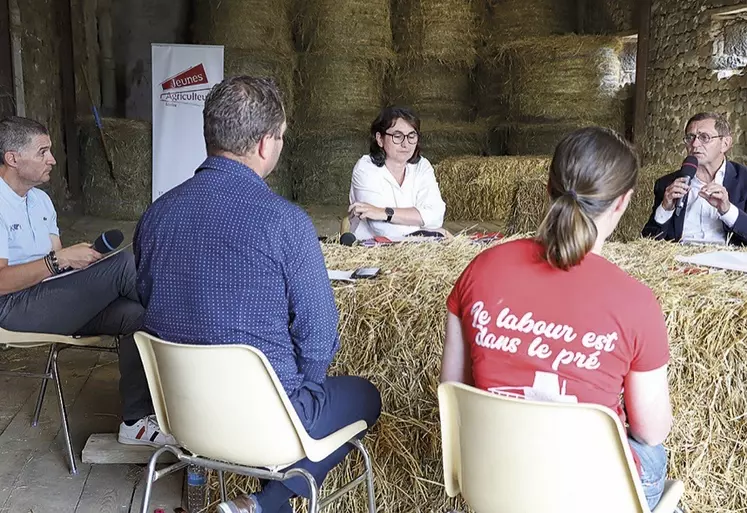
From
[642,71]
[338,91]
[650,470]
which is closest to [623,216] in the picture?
[642,71]

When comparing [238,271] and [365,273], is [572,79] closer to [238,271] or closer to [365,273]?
[365,273]

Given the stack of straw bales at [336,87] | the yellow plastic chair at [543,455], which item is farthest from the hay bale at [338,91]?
the yellow plastic chair at [543,455]

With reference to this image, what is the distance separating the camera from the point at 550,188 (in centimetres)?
126

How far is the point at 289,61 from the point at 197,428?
220 inches

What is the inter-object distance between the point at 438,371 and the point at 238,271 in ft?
1.91

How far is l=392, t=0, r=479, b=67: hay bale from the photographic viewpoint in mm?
6629

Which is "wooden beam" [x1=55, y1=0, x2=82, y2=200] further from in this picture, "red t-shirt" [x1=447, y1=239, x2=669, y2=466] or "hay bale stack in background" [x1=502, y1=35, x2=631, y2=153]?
"red t-shirt" [x1=447, y1=239, x2=669, y2=466]

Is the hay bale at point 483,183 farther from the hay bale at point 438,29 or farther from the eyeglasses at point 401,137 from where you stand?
the eyeglasses at point 401,137

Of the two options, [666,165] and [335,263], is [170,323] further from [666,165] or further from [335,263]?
[666,165]

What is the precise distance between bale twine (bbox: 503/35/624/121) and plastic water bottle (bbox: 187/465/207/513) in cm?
521

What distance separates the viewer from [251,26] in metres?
6.44

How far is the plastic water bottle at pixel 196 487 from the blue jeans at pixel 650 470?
1.08 metres

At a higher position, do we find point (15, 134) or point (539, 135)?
point (539, 135)

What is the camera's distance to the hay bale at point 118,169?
6.34m
